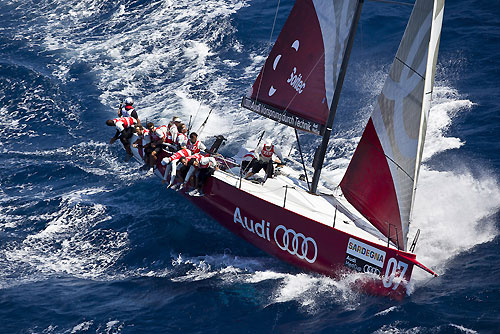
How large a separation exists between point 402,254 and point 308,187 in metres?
3.37

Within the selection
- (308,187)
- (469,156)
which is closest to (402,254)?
(308,187)

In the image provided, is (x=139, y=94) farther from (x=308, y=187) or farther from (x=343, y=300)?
(x=343, y=300)

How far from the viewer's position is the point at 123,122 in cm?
1727

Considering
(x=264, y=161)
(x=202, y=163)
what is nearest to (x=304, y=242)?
(x=264, y=161)

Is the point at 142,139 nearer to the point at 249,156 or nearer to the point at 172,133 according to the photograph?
the point at 172,133

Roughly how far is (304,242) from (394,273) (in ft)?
6.79

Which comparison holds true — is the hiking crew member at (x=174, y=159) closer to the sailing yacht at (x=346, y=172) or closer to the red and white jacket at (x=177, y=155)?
the red and white jacket at (x=177, y=155)

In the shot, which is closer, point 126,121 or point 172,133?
point 172,133

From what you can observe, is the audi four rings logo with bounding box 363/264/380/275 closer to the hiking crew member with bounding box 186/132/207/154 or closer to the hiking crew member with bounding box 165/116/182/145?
the hiking crew member with bounding box 186/132/207/154

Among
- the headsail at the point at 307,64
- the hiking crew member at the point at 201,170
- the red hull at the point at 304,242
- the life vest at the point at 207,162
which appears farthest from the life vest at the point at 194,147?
the headsail at the point at 307,64

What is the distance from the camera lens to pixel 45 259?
14.9 m

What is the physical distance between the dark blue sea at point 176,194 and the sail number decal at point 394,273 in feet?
1.32

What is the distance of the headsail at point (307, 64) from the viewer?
44.8ft

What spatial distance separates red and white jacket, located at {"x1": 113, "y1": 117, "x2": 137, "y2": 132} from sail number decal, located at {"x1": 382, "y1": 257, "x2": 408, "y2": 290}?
8230 millimetres
